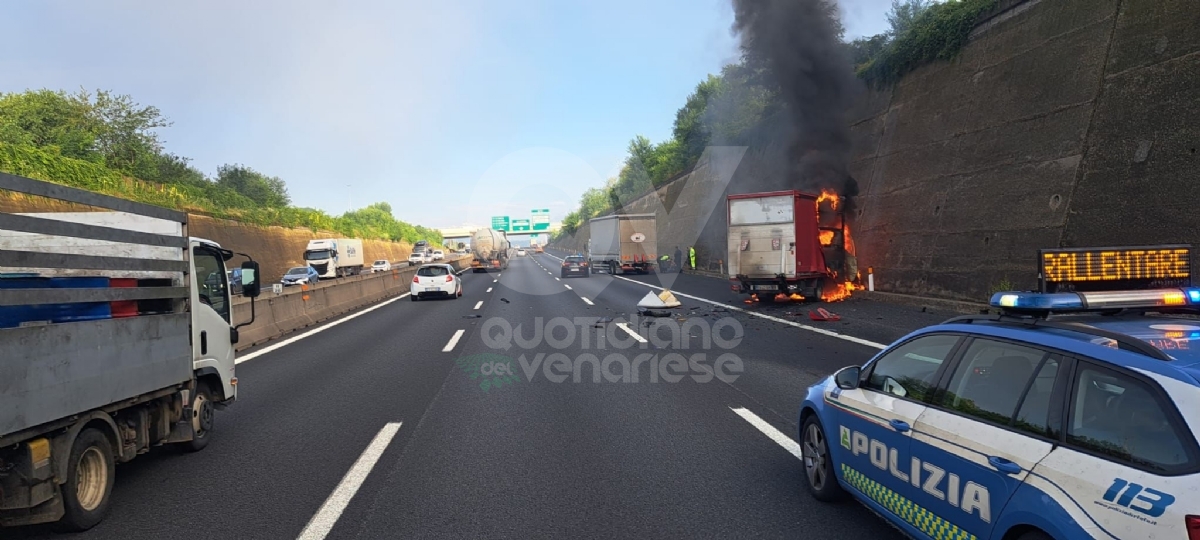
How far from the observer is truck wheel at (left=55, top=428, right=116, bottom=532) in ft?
13.8

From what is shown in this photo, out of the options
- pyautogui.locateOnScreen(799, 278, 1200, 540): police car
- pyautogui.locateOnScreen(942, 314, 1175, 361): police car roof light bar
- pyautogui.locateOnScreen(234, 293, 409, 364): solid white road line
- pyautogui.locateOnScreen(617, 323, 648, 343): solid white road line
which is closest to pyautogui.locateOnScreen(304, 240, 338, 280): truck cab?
pyautogui.locateOnScreen(234, 293, 409, 364): solid white road line

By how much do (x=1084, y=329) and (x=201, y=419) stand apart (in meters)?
6.68

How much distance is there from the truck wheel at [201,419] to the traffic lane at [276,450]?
97 mm

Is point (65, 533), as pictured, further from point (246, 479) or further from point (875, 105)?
point (875, 105)

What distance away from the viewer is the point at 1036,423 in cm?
295

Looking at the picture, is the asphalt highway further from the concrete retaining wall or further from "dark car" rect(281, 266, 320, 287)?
"dark car" rect(281, 266, 320, 287)

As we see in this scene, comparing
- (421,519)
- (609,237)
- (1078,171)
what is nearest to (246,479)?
(421,519)

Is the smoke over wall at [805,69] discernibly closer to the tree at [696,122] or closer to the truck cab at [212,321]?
the truck cab at [212,321]

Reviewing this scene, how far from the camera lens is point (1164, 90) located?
13039 mm

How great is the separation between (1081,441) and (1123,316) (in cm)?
133

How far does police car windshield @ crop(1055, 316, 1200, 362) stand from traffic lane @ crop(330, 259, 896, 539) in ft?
5.73

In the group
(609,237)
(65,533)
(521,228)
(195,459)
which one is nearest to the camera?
(65,533)

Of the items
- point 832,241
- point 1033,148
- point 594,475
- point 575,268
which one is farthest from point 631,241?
point 594,475

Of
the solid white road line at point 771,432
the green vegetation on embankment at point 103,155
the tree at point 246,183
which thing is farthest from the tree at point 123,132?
the solid white road line at point 771,432
